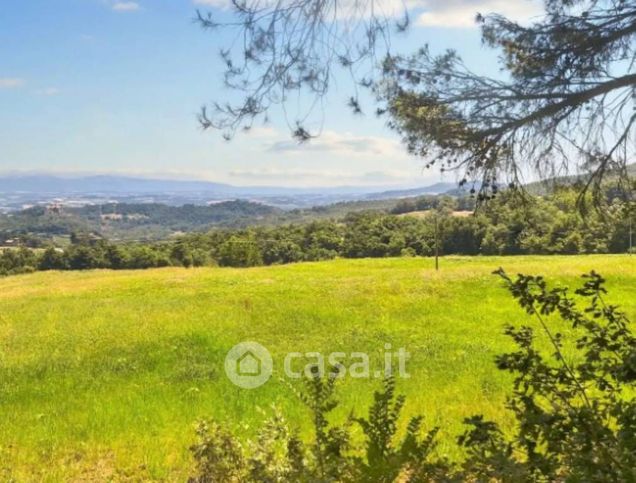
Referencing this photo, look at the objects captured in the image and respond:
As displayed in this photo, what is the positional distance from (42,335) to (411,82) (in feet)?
39.5

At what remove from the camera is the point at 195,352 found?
35.3 ft

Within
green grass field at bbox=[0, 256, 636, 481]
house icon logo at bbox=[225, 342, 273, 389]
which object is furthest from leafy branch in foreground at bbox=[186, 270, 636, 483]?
house icon logo at bbox=[225, 342, 273, 389]

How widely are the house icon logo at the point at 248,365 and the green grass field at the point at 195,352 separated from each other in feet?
0.69

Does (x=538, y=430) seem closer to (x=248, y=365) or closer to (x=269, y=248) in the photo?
(x=248, y=365)

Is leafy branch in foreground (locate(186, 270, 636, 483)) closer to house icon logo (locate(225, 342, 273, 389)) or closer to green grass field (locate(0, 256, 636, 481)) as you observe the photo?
green grass field (locate(0, 256, 636, 481))

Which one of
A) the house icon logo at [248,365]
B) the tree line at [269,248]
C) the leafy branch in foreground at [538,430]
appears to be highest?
the leafy branch in foreground at [538,430]

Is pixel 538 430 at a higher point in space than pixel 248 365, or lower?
higher

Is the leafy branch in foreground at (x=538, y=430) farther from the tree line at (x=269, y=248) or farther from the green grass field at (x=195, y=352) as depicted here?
the tree line at (x=269, y=248)

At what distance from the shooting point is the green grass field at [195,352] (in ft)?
20.1

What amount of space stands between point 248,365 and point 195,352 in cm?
130

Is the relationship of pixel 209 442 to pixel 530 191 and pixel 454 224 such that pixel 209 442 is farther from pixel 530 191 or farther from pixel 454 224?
pixel 454 224

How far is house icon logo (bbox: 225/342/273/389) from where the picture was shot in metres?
8.84

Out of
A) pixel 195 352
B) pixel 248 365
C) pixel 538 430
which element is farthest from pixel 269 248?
pixel 538 430

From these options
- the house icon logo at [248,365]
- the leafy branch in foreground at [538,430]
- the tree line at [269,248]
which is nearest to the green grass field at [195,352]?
the house icon logo at [248,365]
